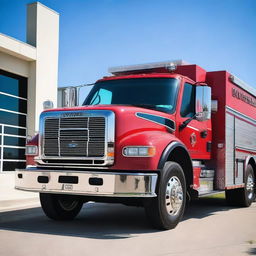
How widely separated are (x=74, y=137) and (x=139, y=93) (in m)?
1.66

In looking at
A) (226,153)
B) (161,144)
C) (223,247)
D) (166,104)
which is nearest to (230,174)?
(226,153)

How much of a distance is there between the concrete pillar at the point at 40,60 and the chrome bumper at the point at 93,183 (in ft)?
28.5

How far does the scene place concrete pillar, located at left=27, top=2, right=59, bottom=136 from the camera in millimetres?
14969

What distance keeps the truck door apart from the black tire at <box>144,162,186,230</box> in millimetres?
939

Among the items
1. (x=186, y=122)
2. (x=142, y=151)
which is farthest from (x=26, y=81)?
(x=142, y=151)

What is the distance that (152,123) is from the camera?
21.8 ft

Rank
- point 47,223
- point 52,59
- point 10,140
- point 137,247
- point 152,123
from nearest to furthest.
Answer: point 137,247 < point 152,123 < point 47,223 < point 10,140 < point 52,59

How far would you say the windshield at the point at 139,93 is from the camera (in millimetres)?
7359

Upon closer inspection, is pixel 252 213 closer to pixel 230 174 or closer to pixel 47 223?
pixel 230 174

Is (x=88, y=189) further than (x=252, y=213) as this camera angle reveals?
No

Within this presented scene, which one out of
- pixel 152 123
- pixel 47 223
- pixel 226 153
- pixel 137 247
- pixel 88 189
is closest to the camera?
pixel 137 247

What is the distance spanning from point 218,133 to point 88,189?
3662 millimetres

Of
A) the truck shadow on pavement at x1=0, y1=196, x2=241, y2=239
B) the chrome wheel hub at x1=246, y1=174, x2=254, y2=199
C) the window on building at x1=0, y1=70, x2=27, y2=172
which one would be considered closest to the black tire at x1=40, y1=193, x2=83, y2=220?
the truck shadow on pavement at x1=0, y1=196, x2=241, y2=239

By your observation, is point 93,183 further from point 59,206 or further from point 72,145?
point 59,206
